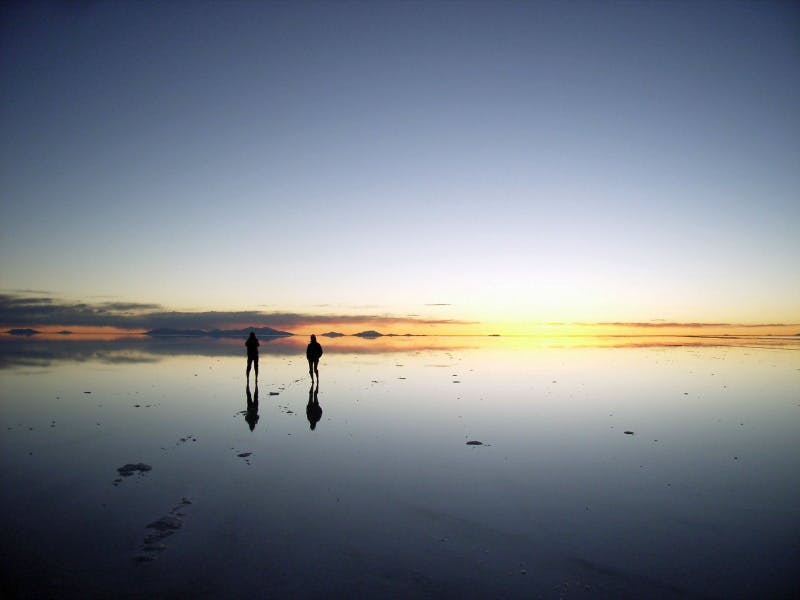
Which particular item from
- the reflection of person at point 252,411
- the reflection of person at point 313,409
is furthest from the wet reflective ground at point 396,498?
the reflection of person at point 252,411

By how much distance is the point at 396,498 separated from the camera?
1007 centimetres

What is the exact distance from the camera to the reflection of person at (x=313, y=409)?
1744 cm

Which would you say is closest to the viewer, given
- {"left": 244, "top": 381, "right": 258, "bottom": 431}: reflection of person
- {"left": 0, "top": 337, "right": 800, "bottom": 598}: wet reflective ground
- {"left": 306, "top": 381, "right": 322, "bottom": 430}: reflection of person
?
{"left": 0, "top": 337, "right": 800, "bottom": 598}: wet reflective ground

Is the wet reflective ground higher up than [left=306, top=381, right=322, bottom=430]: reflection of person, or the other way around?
the wet reflective ground

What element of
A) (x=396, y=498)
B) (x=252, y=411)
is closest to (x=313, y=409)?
(x=252, y=411)

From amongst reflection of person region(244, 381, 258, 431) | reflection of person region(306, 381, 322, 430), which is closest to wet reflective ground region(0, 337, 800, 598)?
reflection of person region(306, 381, 322, 430)

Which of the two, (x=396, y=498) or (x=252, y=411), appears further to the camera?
(x=252, y=411)

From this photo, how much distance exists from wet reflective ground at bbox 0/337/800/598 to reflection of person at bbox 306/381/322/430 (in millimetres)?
236

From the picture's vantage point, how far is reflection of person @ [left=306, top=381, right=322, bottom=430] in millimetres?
17441

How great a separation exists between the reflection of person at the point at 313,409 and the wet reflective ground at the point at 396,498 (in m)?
0.24

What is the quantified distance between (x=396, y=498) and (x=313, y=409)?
1038 centimetres

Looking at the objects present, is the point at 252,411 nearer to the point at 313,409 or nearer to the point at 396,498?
the point at 313,409

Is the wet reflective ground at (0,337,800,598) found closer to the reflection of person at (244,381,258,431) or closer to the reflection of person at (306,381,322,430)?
the reflection of person at (306,381,322,430)

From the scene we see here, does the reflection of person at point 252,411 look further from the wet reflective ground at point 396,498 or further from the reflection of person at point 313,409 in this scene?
the reflection of person at point 313,409
